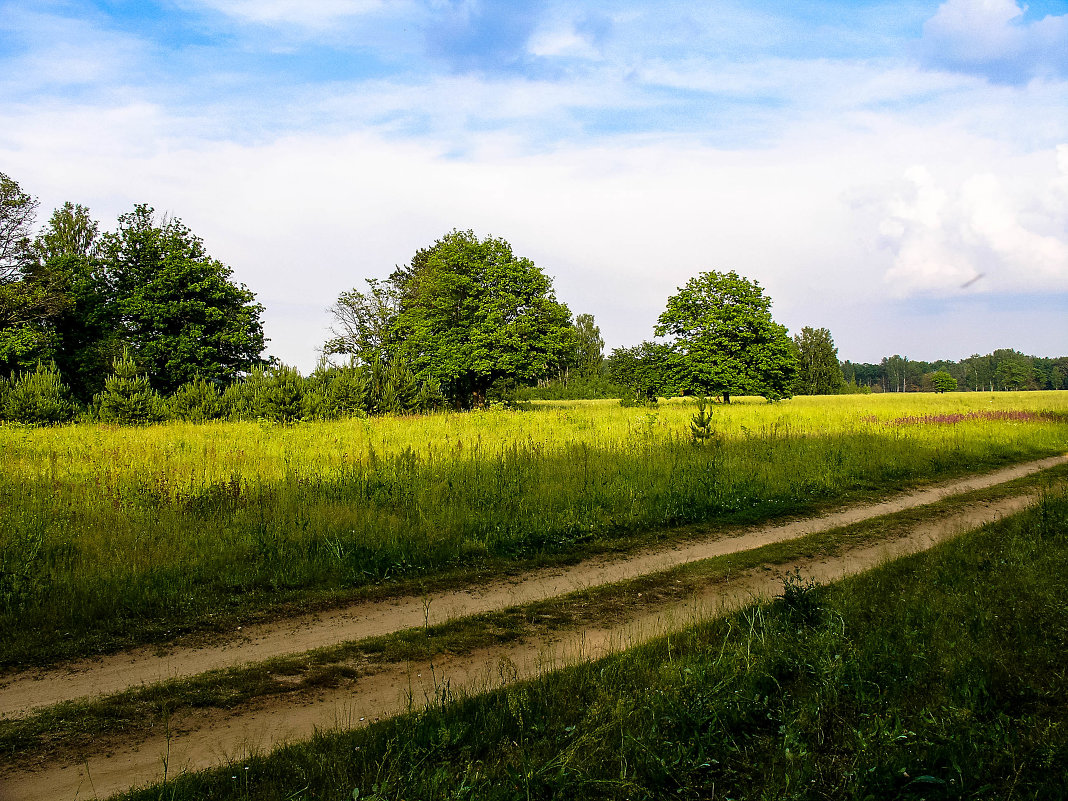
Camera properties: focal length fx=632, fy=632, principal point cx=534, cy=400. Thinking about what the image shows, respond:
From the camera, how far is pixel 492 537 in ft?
29.0

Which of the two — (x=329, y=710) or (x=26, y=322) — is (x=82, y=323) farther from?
(x=329, y=710)

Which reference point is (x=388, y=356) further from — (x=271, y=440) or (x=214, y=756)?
(x=214, y=756)

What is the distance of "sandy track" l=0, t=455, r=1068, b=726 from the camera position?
4891mm

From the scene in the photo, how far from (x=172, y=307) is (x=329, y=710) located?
119 feet

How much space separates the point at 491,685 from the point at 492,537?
4.21 metres

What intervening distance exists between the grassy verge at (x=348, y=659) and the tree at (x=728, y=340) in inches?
1422

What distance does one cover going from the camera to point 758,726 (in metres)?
4.04

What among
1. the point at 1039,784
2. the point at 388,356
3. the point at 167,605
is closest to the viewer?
the point at 1039,784

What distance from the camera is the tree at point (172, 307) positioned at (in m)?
34.5

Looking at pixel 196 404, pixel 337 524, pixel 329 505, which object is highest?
pixel 196 404

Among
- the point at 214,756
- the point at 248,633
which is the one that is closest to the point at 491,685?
the point at 214,756

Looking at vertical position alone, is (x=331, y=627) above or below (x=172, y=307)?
below

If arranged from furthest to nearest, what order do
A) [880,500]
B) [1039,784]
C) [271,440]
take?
[271,440] → [880,500] → [1039,784]

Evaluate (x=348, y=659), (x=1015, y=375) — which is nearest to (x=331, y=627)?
(x=348, y=659)
